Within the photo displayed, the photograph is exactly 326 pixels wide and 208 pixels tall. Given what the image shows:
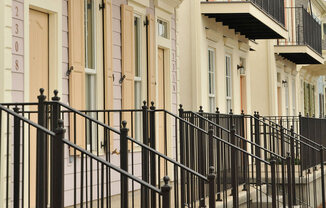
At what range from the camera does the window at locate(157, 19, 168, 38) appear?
39.7ft

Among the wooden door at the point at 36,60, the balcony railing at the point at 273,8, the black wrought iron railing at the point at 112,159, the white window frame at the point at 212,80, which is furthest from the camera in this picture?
the balcony railing at the point at 273,8

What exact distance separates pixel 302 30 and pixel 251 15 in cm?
867

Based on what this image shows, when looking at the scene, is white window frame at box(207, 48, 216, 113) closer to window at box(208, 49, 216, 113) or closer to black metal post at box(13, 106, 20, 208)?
window at box(208, 49, 216, 113)

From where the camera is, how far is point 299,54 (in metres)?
23.7

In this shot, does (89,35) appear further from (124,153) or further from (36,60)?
(124,153)

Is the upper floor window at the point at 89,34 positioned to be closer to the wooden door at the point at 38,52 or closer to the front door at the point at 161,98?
the wooden door at the point at 38,52

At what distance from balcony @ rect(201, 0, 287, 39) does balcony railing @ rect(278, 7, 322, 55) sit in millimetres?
3875

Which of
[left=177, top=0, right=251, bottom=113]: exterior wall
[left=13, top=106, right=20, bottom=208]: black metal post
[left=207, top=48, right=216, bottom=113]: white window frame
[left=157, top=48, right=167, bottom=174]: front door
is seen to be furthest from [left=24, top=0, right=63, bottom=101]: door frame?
[left=207, top=48, right=216, bottom=113]: white window frame

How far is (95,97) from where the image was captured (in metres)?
9.42

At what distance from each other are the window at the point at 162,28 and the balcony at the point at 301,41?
10052 mm

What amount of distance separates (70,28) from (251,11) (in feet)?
24.0

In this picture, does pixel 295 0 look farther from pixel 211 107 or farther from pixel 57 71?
pixel 57 71

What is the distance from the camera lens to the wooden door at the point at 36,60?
7789mm

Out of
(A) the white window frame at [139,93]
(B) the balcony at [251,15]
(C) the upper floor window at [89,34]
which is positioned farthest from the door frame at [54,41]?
(B) the balcony at [251,15]
